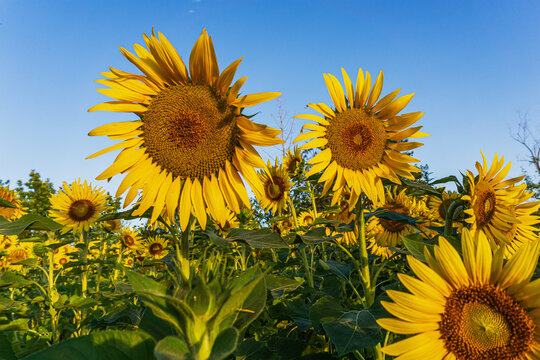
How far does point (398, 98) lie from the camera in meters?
2.37

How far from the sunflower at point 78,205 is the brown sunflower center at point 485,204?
3574 millimetres

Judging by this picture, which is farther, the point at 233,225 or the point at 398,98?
the point at 233,225

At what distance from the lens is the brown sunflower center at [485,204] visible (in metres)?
2.05

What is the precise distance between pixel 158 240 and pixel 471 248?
6236 mm

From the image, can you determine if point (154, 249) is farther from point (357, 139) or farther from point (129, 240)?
point (357, 139)

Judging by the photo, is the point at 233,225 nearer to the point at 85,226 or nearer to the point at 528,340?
the point at 85,226

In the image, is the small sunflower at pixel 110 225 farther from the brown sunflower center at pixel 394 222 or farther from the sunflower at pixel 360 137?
the brown sunflower center at pixel 394 222

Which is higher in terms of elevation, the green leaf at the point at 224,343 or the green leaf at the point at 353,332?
the green leaf at the point at 224,343

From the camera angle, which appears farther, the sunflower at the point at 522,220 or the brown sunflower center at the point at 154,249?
the brown sunflower center at the point at 154,249

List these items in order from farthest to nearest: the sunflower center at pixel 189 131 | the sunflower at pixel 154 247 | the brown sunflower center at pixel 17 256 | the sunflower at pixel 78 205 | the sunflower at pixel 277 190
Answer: the sunflower at pixel 154 247 < the brown sunflower center at pixel 17 256 < the sunflower at pixel 277 190 < the sunflower at pixel 78 205 < the sunflower center at pixel 189 131

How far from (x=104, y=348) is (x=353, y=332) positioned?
94 centimetres

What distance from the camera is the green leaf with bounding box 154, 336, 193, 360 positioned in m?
0.54

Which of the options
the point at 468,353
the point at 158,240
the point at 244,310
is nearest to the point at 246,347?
the point at 244,310

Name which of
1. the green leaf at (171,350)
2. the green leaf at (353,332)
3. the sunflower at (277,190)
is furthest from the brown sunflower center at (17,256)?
the green leaf at (171,350)
